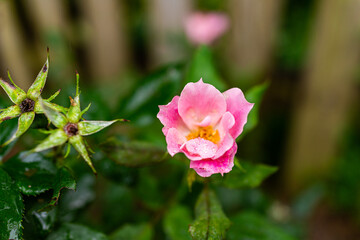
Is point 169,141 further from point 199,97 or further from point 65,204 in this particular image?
point 65,204

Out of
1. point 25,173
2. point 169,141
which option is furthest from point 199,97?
point 25,173

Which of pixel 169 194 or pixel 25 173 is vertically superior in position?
pixel 25 173

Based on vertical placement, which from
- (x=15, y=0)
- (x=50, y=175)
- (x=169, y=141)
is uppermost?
(x=15, y=0)

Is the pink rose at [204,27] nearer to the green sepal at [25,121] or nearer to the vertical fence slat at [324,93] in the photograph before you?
the vertical fence slat at [324,93]

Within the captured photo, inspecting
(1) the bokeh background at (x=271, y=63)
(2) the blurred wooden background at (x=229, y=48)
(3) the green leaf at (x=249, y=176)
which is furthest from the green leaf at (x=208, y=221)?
(2) the blurred wooden background at (x=229, y=48)

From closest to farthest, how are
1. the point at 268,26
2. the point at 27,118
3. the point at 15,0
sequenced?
1. the point at 27,118
2. the point at 268,26
3. the point at 15,0

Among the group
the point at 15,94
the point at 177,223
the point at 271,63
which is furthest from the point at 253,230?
the point at 271,63
